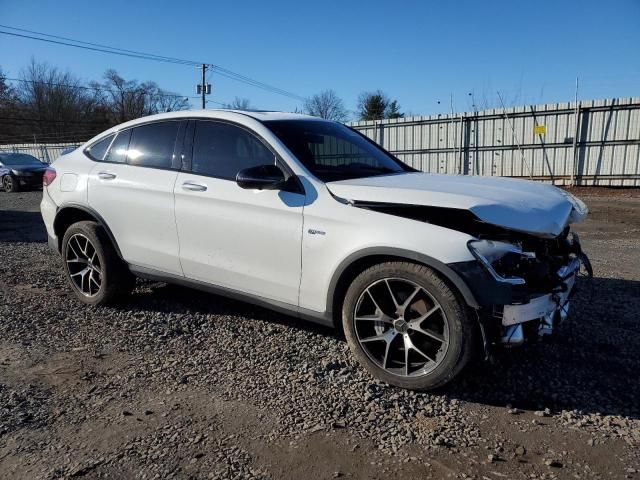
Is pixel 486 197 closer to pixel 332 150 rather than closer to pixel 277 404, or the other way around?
pixel 332 150

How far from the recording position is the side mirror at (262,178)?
329 centimetres

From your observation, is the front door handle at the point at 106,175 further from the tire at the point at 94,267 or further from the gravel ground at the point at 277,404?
the gravel ground at the point at 277,404

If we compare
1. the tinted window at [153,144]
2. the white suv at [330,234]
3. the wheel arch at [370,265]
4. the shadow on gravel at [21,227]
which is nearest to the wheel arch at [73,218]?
the white suv at [330,234]

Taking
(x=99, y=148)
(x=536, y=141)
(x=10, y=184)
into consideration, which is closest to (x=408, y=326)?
(x=99, y=148)

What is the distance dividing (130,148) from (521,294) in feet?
11.5

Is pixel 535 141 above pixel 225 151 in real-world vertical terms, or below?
above

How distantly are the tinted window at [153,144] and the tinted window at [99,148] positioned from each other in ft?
1.15

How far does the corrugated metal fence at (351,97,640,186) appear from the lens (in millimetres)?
14906

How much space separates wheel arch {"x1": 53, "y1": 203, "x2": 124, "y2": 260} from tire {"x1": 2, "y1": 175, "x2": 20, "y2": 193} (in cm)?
1655

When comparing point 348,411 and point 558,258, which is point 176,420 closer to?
point 348,411

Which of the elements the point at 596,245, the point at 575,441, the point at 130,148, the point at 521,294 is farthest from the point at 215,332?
the point at 596,245

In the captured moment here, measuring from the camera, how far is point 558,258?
313 centimetres

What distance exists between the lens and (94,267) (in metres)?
4.55

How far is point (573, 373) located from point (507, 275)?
1048mm
